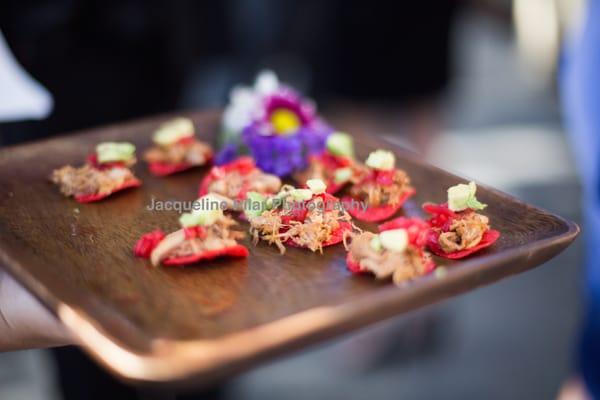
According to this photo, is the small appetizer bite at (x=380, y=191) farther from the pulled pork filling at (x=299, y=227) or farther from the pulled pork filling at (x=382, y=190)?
the pulled pork filling at (x=299, y=227)

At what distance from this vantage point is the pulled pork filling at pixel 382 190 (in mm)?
1448

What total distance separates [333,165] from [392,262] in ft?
1.60

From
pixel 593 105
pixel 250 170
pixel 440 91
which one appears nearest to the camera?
pixel 250 170

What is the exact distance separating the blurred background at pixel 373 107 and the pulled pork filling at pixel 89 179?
0.52 metres

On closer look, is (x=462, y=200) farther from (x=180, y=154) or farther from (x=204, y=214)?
(x=180, y=154)

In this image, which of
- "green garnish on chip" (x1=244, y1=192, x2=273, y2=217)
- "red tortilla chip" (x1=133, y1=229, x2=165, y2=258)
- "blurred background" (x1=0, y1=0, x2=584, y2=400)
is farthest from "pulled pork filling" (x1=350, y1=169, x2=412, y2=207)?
"blurred background" (x1=0, y1=0, x2=584, y2=400)

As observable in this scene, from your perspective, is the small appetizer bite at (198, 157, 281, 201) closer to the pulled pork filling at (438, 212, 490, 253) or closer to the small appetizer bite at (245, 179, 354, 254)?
the small appetizer bite at (245, 179, 354, 254)

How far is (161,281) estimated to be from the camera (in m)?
1.17

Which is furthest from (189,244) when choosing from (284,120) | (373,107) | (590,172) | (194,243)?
(373,107)

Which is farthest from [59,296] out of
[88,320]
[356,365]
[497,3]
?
[497,3]

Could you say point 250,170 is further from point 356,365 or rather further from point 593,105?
point 356,365

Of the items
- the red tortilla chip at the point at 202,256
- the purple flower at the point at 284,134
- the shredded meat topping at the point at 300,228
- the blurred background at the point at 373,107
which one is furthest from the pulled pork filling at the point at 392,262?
the blurred background at the point at 373,107

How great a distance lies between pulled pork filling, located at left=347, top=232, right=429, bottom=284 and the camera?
3.78 ft

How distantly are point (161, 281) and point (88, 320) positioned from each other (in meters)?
0.19
